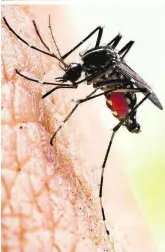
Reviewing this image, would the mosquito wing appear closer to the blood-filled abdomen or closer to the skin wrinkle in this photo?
the blood-filled abdomen

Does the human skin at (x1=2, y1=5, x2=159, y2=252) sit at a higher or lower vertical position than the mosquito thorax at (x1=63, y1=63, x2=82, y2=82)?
lower

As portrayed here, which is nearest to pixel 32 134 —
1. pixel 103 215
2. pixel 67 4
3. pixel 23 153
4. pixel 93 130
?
pixel 23 153

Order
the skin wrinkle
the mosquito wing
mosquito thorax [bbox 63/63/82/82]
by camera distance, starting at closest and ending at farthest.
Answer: the skin wrinkle → mosquito thorax [bbox 63/63/82/82] → the mosquito wing

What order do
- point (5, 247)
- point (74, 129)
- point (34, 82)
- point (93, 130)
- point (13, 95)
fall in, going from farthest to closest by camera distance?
point (93, 130)
point (74, 129)
point (34, 82)
point (13, 95)
point (5, 247)

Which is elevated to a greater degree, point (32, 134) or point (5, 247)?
point (32, 134)

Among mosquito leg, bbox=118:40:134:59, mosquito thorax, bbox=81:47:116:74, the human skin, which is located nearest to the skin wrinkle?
the human skin

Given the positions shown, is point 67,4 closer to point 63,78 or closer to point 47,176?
point 63,78

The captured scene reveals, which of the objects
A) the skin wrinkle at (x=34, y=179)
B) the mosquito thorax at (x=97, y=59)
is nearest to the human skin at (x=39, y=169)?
the skin wrinkle at (x=34, y=179)
